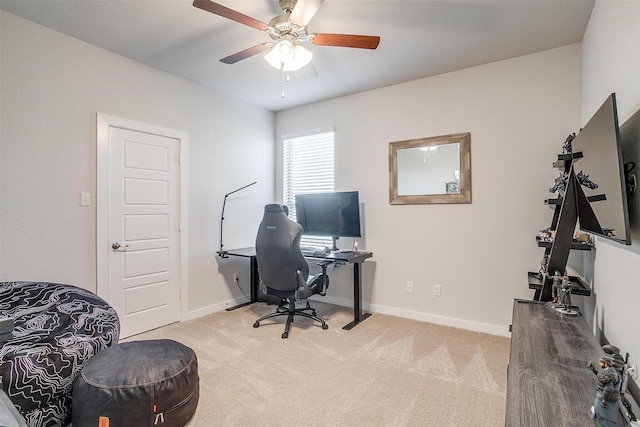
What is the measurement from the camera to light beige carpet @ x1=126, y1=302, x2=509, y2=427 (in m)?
1.99

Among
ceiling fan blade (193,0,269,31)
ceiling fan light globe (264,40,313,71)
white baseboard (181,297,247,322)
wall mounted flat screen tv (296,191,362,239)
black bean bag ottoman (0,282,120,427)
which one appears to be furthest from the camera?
wall mounted flat screen tv (296,191,362,239)

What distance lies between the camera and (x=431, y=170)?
358 centimetres

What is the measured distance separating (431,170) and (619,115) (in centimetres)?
198

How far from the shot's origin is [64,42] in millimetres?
2777

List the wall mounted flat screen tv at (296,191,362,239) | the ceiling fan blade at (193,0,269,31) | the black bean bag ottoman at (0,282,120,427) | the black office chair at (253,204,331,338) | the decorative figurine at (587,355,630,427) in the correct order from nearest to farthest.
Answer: the decorative figurine at (587,355,630,427) < the black bean bag ottoman at (0,282,120,427) < the ceiling fan blade at (193,0,269,31) < the black office chair at (253,204,331,338) < the wall mounted flat screen tv at (296,191,362,239)

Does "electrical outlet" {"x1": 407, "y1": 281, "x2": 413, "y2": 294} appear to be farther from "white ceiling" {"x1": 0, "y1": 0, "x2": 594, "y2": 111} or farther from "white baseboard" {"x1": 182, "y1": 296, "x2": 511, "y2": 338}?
"white ceiling" {"x1": 0, "y1": 0, "x2": 594, "y2": 111}

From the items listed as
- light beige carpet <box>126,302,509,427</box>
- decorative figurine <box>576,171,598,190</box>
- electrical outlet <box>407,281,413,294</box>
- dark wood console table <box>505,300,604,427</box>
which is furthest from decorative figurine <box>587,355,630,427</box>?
electrical outlet <box>407,281,413,294</box>

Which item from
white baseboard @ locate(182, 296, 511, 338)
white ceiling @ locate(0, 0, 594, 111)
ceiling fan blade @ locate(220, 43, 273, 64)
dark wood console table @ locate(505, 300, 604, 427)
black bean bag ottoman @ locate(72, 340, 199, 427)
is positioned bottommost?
white baseboard @ locate(182, 296, 511, 338)

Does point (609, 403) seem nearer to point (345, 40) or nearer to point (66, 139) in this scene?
point (345, 40)

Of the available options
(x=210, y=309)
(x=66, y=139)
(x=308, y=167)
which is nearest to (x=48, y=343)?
(x=66, y=139)

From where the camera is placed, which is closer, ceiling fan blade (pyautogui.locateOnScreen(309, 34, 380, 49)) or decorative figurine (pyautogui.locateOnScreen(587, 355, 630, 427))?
decorative figurine (pyautogui.locateOnScreen(587, 355, 630, 427))

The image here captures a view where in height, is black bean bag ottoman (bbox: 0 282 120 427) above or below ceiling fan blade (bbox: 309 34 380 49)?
below

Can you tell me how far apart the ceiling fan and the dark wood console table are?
1958mm

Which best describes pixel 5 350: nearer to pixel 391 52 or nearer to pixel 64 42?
pixel 64 42
